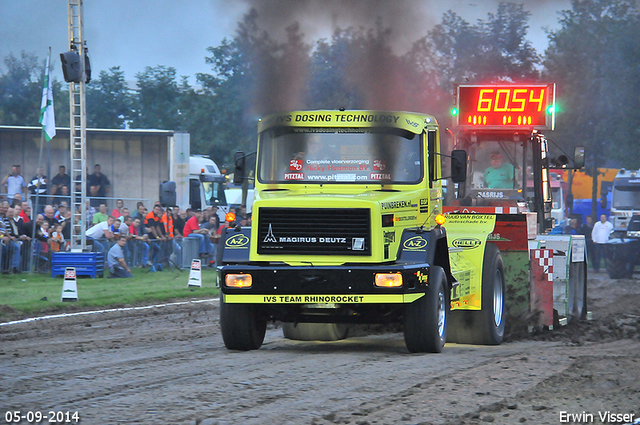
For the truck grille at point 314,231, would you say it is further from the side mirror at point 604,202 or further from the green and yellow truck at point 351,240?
the side mirror at point 604,202

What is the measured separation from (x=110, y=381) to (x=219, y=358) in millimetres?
1783

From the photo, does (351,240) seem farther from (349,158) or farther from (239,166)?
(239,166)

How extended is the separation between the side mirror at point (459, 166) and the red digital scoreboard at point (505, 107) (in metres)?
4.21

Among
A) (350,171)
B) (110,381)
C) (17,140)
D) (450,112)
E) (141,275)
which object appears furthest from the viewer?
(17,140)

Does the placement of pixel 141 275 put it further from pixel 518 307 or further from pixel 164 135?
pixel 518 307

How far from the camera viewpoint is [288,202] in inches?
386

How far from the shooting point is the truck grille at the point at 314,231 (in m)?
9.65

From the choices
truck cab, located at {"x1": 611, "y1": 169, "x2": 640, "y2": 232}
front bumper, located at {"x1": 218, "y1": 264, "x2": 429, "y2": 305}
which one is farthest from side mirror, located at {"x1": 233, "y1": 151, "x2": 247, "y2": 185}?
truck cab, located at {"x1": 611, "y1": 169, "x2": 640, "y2": 232}

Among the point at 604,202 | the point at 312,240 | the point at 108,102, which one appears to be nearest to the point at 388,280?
the point at 312,240

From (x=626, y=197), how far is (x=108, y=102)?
4049cm

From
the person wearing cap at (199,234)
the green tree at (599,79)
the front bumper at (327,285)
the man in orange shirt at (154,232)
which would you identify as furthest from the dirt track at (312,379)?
the person wearing cap at (199,234)

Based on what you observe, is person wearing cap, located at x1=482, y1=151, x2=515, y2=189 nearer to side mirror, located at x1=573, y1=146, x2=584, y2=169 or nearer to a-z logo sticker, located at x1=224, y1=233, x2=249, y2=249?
side mirror, located at x1=573, y1=146, x2=584, y2=169

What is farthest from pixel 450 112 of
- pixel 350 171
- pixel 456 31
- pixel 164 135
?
pixel 164 135

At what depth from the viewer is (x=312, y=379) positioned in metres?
8.22
